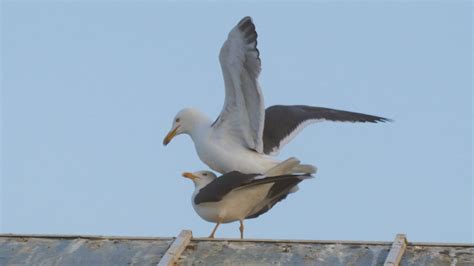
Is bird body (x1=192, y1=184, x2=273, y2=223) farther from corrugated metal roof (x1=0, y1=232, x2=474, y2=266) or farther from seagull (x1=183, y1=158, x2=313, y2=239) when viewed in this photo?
corrugated metal roof (x1=0, y1=232, x2=474, y2=266)

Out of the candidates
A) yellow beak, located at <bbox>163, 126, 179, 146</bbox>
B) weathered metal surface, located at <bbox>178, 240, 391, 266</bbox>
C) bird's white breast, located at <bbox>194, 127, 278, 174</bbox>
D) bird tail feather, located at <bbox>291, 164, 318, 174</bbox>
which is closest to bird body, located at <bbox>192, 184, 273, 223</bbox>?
bird tail feather, located at <bbox>291, 164, 318, 174</bbox>

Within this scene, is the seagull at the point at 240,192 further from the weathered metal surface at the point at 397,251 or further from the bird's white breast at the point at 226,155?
the weathered metal surface at the point at 397,251

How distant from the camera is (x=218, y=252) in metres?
10.7

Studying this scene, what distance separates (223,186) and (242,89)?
1.26 meters

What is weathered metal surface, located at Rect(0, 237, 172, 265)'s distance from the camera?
1077 cm

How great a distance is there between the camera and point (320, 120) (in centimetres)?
1469

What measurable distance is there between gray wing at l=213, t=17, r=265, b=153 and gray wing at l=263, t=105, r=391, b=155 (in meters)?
0.52

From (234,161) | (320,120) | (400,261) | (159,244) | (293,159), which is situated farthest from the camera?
(320,120)

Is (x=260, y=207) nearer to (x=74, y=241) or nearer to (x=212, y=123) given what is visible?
(x=212, y=123)

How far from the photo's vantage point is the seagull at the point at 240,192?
12.7 metres

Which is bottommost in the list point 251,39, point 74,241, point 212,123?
Result: point 74,241

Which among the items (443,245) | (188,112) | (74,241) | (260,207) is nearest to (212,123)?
(188,112)

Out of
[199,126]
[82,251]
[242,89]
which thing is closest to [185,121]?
[199,126]

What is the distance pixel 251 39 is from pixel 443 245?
358 centimetres
